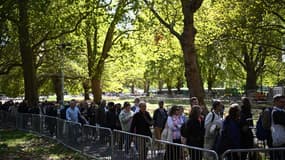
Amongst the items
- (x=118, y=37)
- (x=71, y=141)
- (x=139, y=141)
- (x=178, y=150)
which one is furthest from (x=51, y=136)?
(x=118, y=37)

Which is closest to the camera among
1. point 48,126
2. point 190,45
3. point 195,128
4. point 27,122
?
point 195,128

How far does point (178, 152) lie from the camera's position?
30.3 ft

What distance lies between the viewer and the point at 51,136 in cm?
2245

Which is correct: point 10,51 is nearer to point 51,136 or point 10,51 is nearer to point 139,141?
point 51,136

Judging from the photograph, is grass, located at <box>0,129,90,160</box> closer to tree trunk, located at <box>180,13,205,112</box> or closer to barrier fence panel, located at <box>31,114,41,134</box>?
barrier fence panel, located at <box>31,114,41,134</box>

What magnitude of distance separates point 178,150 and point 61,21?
2425 centimetres

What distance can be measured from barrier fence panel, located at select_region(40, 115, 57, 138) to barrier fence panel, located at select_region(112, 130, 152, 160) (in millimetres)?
8442

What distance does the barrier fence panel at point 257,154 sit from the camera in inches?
320

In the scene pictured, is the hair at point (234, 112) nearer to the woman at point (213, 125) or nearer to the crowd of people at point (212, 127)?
the crowd of people at point (212, 127)

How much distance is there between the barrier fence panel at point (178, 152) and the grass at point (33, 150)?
5.79 meters

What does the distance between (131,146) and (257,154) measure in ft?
12.6

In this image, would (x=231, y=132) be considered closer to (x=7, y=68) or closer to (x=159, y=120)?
(x=159, y=120)

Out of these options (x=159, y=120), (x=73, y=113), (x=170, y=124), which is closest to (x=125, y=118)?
(x=159, y=120)

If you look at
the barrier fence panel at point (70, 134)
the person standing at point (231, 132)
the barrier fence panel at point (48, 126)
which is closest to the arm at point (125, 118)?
the barrier fence panel at point (70, 134)
